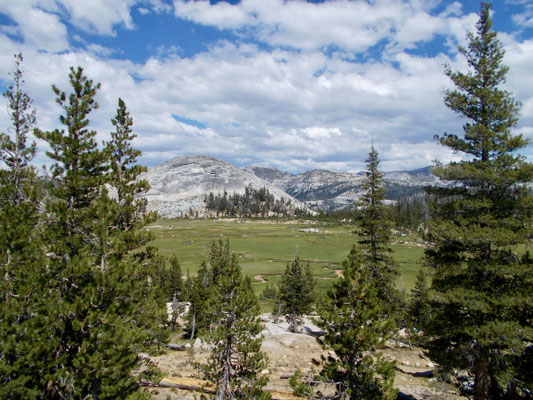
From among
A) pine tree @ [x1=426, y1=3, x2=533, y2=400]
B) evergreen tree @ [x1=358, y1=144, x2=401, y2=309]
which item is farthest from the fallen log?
evergreen tree @ [x1=358, y1=144, x2=401, y2=309]

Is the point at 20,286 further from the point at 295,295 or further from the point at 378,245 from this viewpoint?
the point at 295,295

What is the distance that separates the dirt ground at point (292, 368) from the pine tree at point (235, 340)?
1.58 meters

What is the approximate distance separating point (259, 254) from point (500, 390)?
78.2 meters

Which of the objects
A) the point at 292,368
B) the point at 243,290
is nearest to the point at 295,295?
the point at 292,368

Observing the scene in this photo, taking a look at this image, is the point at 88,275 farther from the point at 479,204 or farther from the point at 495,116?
the point at 495,116

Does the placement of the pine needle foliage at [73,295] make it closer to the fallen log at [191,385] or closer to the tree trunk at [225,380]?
the tree trunk at [225,380]

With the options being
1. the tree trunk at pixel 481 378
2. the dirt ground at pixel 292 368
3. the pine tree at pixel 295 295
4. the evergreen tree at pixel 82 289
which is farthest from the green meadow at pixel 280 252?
the evergreen tree at pixel 82 289

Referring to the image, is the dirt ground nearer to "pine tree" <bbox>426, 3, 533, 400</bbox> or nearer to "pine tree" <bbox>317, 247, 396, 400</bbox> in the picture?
"pine tree" <bbox>317, 247, 396, 400</bbox>

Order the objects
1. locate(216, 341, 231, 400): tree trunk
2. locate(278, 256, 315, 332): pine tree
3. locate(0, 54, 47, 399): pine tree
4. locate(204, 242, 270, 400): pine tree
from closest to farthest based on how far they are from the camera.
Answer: locate(0, 54, 47, 399): pine tree, locate(216, 341, 231, 400): tree trunk, locate(204, 242, 270, 400): pine tree, locate(278, 256, 315, 332): pine tree

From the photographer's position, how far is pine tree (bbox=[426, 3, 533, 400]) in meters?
11.6

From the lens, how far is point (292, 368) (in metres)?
20.4

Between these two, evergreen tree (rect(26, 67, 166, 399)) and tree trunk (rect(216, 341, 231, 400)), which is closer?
evergreen tree (rect(26, 67, 166, 399))

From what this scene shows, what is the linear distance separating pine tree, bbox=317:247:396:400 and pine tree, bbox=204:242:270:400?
10.0 ft

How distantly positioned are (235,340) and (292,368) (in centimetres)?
919
